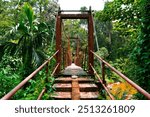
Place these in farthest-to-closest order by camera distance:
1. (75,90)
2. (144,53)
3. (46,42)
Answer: (46,42), (75,90), (144,53)

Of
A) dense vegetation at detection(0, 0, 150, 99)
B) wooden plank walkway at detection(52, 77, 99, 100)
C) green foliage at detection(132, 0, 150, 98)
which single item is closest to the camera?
wooden plank walkway at detection(52, 77, 99, 100)

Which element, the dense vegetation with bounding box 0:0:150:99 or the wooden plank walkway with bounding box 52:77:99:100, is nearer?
the wooden plank walkway with bounding box 52:77:99:100

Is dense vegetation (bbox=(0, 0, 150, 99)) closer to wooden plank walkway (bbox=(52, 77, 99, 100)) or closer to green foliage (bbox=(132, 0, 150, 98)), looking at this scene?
green foliage (bbox=(132, 0, 150, 98))

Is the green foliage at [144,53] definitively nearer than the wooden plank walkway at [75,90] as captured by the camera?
No

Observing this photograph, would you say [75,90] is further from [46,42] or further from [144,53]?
[46,42]

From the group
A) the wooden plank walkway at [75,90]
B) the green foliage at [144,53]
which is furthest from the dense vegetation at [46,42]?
the wooden plank walkway at [75,90]

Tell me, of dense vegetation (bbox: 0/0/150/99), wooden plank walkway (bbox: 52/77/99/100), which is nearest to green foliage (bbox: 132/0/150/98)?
dense vegetation (bbox: 0/0/150/99)

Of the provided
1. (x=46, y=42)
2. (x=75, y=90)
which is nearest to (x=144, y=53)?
(x=75, y=90)

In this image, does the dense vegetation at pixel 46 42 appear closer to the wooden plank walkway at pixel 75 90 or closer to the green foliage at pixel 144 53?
the green foliage at pixel 144 53

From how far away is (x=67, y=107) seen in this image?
319 centimetres

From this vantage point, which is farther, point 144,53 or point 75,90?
point 75,90

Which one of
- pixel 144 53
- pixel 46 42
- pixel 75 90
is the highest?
pixel 46 42

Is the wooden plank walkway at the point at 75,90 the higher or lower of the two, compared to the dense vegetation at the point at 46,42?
lower

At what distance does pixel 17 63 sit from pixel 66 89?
22.7ft
